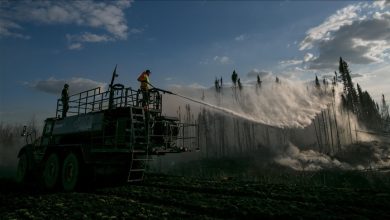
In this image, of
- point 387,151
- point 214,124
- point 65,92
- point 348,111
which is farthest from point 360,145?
point 65,92

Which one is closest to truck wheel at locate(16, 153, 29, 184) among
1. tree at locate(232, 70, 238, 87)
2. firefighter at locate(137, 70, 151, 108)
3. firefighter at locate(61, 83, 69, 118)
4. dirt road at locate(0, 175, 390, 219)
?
Result: firefighter at locate(61, 83, 69, 118)

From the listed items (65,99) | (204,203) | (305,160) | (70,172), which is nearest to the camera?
(204,203)

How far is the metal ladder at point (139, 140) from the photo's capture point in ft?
38.8

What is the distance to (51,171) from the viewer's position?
1430cm

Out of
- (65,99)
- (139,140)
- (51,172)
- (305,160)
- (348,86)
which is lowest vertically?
(51,172)

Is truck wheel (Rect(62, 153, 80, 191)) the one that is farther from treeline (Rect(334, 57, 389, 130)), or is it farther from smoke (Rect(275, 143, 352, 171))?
treeline (Rect(334, 57, 389, 130))

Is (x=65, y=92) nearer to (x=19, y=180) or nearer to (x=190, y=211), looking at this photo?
(x=19, y=180)

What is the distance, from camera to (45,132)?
16.2 metres

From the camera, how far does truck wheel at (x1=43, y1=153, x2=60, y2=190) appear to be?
13898mm

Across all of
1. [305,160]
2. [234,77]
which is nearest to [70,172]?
[305,160]

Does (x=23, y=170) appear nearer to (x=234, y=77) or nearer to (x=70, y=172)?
(x=70, y=172)

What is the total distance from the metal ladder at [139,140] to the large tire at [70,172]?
222 centimetres

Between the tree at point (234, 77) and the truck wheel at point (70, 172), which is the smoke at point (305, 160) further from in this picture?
the truck wheel at point (70, 172)

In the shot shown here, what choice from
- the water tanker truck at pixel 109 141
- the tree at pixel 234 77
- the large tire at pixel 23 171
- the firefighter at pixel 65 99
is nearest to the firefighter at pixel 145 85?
the water tanker truck at pixel 109 141
